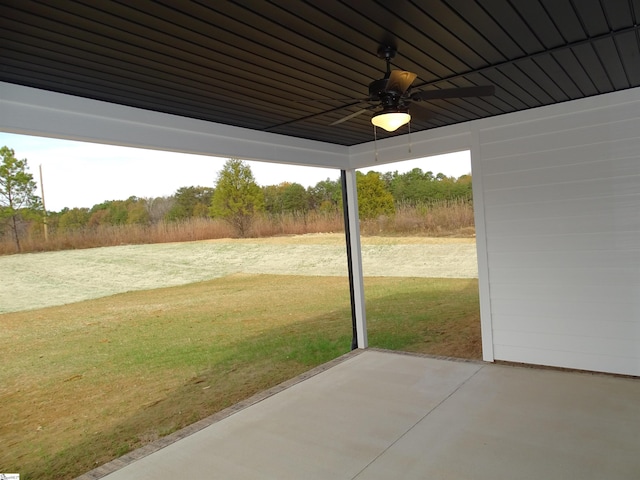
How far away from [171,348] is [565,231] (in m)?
5.77

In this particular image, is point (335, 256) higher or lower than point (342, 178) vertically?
lower

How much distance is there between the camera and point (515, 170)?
4.31 meters

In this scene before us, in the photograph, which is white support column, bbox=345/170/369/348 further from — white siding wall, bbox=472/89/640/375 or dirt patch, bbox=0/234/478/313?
dirt patch, bbox=0/234/478/313

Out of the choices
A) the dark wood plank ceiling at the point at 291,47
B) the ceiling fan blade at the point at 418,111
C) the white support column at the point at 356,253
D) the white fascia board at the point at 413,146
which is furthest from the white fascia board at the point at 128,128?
the ceiling fan blade at the point at 418,111

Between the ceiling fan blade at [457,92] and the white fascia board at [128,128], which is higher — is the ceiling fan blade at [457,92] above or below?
below

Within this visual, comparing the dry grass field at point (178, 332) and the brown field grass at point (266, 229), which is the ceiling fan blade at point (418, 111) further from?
the brown field grass at point (266, 229)

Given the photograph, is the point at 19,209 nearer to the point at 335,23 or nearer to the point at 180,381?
the point at 180,381

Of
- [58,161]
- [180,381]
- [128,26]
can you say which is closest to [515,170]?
[128,26]

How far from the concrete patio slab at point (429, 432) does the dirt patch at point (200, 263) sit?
13.4ft

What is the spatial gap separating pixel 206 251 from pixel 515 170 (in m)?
5.70

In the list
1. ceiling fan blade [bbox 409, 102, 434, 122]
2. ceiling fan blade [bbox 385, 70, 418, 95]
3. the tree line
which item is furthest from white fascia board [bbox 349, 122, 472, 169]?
the tree line

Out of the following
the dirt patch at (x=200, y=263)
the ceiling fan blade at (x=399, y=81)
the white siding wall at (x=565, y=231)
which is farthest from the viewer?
the dirt patch at (x=200, y=263)

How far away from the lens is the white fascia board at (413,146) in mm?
4609

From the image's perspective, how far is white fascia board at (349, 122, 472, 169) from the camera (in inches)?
181
